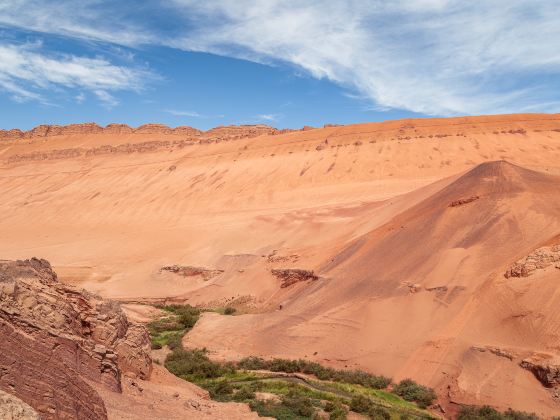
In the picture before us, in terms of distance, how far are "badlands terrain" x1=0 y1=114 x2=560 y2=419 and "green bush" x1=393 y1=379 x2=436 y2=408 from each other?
375mm

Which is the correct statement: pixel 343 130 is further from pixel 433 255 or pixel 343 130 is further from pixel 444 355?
pixel 444 355

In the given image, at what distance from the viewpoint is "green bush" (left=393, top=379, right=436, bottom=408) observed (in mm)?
12688

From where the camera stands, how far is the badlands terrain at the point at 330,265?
10.0 metres

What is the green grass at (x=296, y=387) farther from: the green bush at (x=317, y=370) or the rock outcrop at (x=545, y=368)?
the rock outcrop at (x=545, y=368)

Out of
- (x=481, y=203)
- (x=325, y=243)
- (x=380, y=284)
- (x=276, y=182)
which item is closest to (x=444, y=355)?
(x=380, y=284)

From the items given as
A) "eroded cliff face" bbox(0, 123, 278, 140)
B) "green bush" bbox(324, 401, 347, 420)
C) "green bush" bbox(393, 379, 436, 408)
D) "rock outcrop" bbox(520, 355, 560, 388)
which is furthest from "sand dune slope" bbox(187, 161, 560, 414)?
"eroded cliff face" bbox(0, 123, 278, 140)

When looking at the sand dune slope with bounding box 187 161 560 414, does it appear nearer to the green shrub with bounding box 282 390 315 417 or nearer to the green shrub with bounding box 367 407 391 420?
the green shrub with bounding box 367 407 391 420

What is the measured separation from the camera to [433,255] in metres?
18.3

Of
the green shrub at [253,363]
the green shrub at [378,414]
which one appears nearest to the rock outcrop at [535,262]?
the green shrub at [378,414]

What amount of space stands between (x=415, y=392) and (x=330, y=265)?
9.42 metres

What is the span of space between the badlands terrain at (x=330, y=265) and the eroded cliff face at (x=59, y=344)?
0.04 meters

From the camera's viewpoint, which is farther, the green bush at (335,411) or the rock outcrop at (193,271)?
the rock outcrop at (193,271)

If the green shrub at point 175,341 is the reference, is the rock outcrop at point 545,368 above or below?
above

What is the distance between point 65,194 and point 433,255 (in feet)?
165
